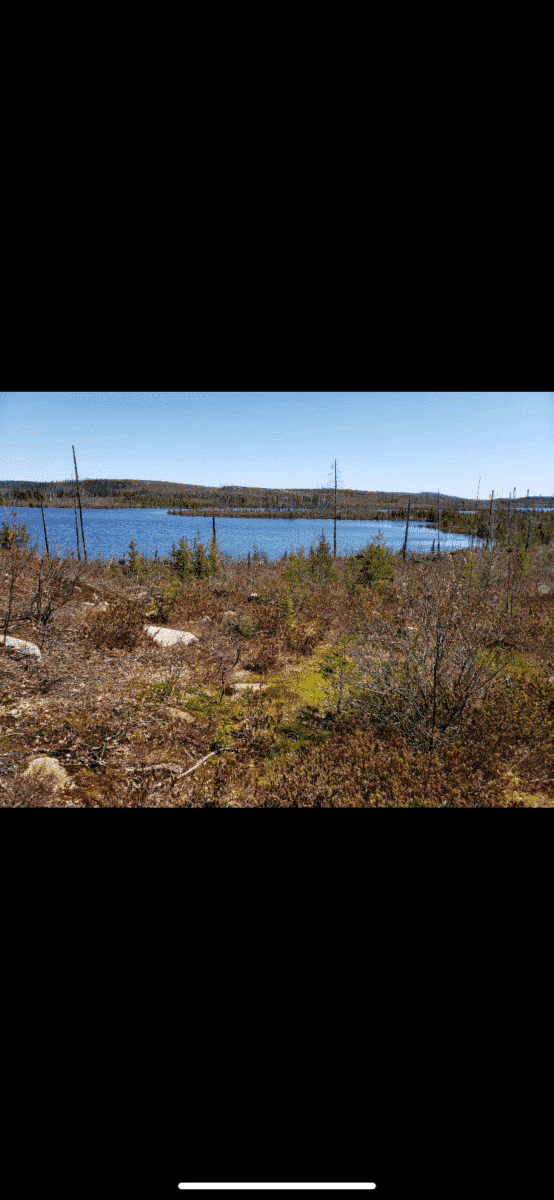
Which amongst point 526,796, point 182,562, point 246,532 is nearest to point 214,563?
point 182,562

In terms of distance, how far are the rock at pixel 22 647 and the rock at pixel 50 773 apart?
1.73 meters

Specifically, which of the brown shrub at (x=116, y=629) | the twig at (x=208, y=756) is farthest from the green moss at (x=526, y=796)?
the brown shrub at (x=116, y=629)

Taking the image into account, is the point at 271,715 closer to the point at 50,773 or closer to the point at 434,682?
the point at 434,682

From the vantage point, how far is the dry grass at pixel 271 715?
2.67m

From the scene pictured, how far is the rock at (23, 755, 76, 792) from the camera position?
270cm

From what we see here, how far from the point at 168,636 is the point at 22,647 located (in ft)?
5.07

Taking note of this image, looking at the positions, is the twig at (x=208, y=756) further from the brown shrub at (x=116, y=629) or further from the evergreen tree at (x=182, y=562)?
the evergreen tree at (x=182, y=562)

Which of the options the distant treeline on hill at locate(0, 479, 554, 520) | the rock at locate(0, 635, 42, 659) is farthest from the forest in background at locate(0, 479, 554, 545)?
the rock at locate(0, 635, 42, 659)

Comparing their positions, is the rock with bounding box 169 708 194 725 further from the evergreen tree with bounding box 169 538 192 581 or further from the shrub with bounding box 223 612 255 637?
the evergreen tree with bounding box 169 538 192 581

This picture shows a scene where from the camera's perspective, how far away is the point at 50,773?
2.77 m
